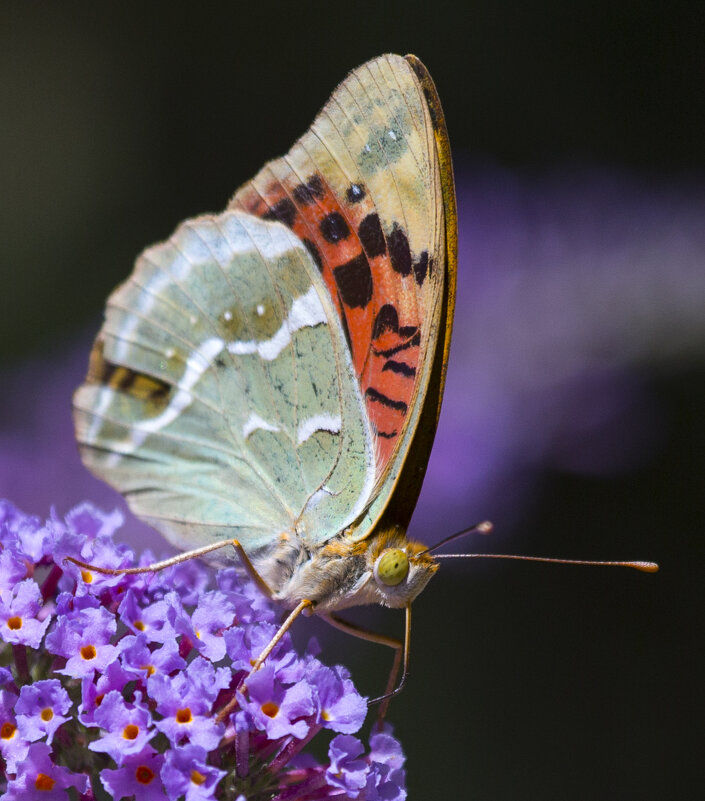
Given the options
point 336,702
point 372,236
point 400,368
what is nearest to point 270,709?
point 336,702

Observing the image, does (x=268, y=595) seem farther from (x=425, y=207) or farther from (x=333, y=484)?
(x=425, y=207)

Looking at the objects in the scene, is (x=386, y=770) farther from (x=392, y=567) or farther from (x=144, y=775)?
(x=144, y=775)

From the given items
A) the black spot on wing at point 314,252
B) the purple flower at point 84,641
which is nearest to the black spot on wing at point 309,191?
the black spot on wing at point 314,252

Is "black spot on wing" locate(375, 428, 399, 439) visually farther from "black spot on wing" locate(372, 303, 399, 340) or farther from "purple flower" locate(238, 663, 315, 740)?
"purple flower" locate(238, 663, 315, 740)

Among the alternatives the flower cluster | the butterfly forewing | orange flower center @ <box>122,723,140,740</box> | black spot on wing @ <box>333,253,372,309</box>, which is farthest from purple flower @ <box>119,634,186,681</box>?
black spot on wing @ <box>333,253,372,309</box>

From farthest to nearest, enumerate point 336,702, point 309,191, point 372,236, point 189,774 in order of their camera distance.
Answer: point 309,191 < point 372,236 < point 336,702 < point 189,774

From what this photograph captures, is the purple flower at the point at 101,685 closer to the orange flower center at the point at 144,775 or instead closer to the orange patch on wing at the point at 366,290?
the orange flower center at the point at 144,775
